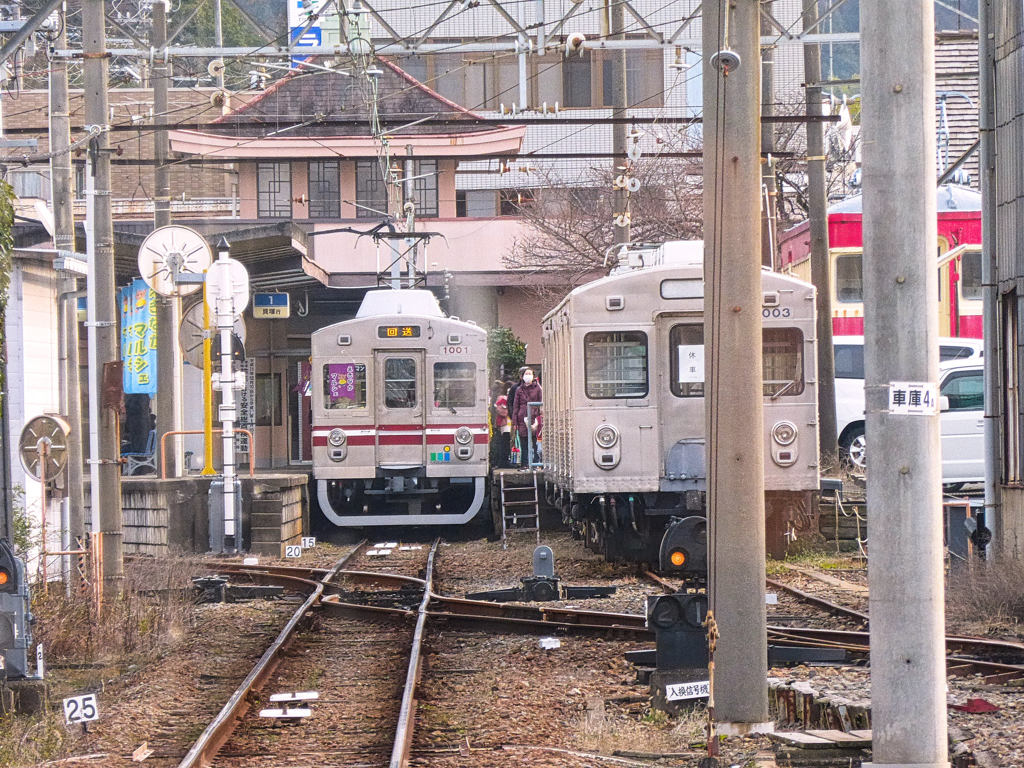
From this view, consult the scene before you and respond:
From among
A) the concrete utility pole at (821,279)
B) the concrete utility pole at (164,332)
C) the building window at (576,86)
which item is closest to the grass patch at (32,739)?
the concrete utility pole at (164,332)

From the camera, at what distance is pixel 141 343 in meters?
21.9

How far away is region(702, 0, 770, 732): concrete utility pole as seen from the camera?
725 centimetres

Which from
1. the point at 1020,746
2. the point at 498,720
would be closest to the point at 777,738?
the point at 1020,746

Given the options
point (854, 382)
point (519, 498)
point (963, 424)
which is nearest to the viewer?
point (963, 424)

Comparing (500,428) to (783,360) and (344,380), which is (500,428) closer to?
(344,380)

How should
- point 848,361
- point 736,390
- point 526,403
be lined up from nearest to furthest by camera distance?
point 736,390, point 848,361, point 526,403

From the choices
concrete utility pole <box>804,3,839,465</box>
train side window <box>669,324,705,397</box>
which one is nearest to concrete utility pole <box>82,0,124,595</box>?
train side window <box>669,324,705,397</box>

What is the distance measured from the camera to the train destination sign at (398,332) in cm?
2072

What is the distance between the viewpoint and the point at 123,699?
30.1ft

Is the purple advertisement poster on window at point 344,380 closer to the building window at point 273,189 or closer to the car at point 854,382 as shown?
the car at point 854,382

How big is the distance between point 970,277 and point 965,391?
4.99m

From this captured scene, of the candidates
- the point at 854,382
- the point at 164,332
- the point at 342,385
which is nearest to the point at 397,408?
the point at 342,385

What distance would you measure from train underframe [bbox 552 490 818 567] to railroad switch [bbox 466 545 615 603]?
1344 millimetres

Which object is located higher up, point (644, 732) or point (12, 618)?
point (12, 618)
